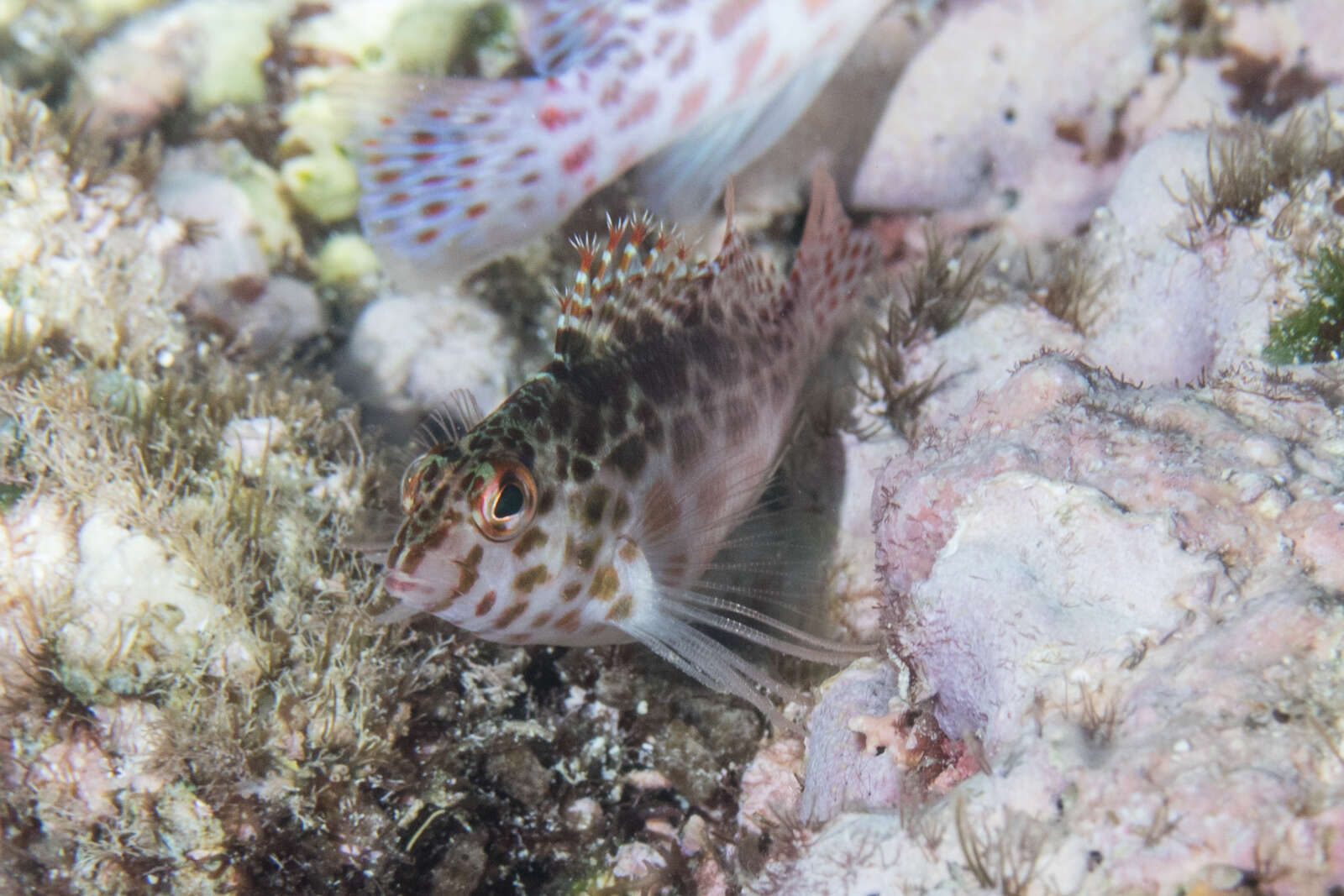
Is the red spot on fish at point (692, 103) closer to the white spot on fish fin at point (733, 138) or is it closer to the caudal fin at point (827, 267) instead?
the white spot on fish fin at point (733, 138)

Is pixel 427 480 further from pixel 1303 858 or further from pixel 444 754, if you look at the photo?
pixel 1303 858

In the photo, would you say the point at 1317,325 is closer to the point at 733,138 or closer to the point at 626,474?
the point at 626,474

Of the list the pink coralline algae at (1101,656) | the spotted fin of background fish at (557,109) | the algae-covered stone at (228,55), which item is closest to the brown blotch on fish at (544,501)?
the pink coralline algae at (1101,656)

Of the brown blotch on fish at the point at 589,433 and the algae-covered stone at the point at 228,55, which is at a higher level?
the algae-covered stone at the point at 228,55

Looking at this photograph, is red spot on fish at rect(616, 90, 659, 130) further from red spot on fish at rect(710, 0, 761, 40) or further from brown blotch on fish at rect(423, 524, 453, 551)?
brown blotch on fish at rect(423, 524, 453, 551)

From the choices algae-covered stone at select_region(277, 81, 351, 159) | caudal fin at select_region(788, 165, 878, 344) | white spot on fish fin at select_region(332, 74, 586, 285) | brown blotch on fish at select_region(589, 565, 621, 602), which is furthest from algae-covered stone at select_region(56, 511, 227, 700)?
algae-covered stone at select_region(277, 81, 351, 159)

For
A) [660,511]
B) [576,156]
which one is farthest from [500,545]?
[576,156]
